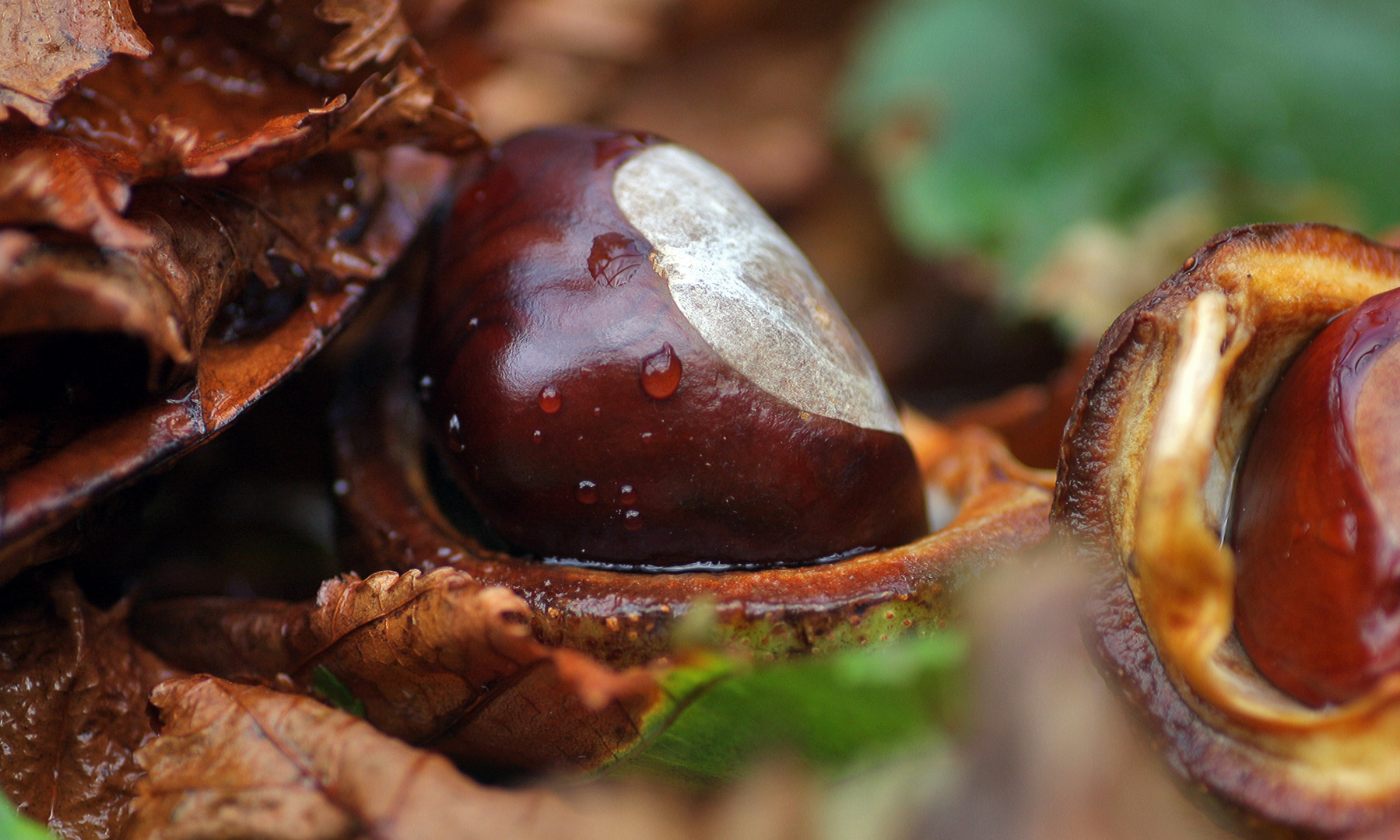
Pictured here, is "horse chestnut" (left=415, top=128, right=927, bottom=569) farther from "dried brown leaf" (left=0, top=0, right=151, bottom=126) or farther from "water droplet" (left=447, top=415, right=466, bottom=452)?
"dried brown leaf" (left=0, top=0, right=151, bottom=126)

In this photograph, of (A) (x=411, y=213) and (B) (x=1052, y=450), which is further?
(B) (x=1052, y=450)

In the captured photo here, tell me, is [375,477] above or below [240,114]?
below

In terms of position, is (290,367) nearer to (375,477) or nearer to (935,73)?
(375,477)

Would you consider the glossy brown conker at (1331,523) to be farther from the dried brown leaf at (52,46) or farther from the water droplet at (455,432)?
the dried brown leaf at (52,46)

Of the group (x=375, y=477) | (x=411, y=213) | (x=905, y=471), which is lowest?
(x=375, y=477)

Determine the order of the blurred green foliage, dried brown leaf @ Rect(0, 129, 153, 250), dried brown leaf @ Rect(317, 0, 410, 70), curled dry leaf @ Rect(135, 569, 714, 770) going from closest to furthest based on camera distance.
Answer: dried brown leaf @ Rect(0, 129, 153, 250), curled dry leaf @ Rect(135, 569, 714, 770), dried brown leaf @ Rect(317, 0, 410, 70), the blurred green foliage

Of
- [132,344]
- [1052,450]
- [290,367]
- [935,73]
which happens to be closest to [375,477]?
[290,367]

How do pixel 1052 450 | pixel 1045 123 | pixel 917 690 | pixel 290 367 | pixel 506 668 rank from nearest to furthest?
pixel 917 690 → pixel 506 668 → pixel 290 367 → pixel 1052 450 → pixel 1045 123

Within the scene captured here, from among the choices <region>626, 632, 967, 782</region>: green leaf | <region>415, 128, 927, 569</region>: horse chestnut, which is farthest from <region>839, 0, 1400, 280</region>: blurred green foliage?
<region>626, 632, 967, 782</region>: green leaf
